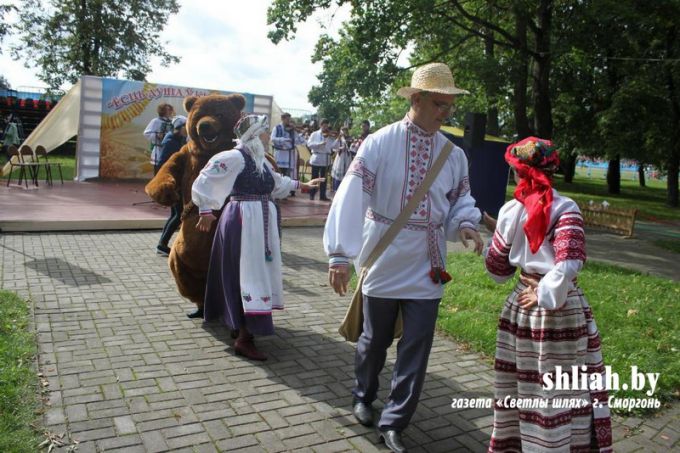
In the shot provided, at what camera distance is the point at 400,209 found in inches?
141

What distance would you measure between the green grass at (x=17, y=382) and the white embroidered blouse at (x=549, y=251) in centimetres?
273

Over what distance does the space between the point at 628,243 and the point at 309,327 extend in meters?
10.7

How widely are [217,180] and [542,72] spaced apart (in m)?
16.1

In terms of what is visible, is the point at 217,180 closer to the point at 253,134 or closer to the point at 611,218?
the point at 253,134

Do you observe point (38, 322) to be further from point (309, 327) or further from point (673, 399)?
point (673, 399)

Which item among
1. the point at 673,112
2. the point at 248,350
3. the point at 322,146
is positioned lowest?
the point at 248,350

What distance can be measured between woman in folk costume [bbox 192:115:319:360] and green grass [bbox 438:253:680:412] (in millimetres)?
1959

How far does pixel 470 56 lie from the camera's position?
67.3 feet

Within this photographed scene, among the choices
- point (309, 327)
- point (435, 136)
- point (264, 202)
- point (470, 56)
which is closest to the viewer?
point (435, 136)

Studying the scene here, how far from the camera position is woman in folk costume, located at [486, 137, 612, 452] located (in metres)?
2.97

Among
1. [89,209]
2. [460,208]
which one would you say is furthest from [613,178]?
[460,208]

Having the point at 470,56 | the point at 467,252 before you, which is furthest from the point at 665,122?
the point at 467,252

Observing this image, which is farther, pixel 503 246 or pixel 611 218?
pixel 611 218

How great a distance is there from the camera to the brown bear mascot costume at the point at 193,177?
18.3 ft
